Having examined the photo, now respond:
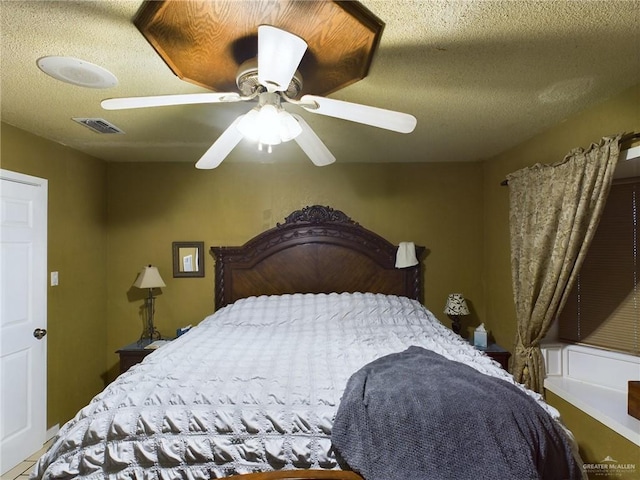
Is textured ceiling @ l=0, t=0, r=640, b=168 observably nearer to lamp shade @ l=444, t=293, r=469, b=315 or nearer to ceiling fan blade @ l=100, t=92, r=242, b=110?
ceiling fan blade @ l=100, t=92, r=242, b=110

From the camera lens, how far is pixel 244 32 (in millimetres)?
1315

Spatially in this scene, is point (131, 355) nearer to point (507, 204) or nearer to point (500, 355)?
point (500, 355)

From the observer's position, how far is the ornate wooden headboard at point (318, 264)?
3465 mm

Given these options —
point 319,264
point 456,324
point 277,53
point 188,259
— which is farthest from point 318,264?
point 277,53

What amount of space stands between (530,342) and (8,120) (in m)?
3.90

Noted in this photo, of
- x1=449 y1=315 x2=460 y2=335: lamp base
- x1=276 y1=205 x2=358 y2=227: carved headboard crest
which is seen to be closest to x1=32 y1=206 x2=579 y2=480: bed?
x1=449 y1=315 x2=460 y2=335: lamp base

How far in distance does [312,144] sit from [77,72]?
1.19 metres

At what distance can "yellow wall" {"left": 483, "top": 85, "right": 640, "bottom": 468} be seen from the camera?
199cm

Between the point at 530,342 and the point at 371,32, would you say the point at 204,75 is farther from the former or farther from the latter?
the point at 530,342

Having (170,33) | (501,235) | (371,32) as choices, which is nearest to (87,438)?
(170,33)

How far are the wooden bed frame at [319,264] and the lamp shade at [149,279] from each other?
54 centimetres

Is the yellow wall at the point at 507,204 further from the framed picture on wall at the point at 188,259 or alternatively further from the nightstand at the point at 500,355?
the framed picture on wall at the point at 188,259

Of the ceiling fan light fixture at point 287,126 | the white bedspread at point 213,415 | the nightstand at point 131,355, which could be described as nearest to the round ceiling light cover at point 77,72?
the ceiling fan light fixture at point 287,126

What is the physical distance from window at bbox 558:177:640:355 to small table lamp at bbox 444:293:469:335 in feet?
2.92
